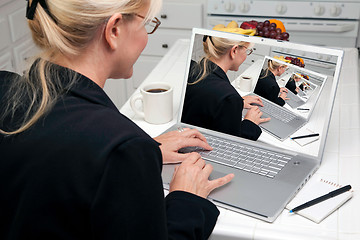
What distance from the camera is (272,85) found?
130 centimetres

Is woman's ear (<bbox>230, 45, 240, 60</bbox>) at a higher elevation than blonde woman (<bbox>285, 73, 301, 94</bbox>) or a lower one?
higher

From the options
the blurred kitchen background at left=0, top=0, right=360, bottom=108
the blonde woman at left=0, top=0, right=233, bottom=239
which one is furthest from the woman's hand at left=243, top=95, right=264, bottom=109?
the blurred kitchen background at left=0, top=0, right=360, bottom=108

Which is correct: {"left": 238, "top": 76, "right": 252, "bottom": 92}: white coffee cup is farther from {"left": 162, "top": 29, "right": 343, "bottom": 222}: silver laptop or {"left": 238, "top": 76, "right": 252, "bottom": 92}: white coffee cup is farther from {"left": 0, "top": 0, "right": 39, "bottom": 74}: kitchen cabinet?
{"left": 0, "top": 0, "right": 39, "bottom": 74}: kitchen cabinet

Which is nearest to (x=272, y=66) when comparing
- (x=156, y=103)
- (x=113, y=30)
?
(x=156, y=103)

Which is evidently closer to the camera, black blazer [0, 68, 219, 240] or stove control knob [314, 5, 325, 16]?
black blazer [0, 68, 219, 240]

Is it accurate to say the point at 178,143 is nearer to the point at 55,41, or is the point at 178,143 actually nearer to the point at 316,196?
the point at 316,196

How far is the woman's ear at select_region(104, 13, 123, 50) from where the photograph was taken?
80 centimetres

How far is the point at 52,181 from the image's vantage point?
694mm

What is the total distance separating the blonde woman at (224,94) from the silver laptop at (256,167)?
22 mm

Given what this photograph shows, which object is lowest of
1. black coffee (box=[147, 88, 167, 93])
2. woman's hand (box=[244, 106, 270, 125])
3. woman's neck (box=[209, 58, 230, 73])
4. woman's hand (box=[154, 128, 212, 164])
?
woman's hand (box=[154, 128, 212, 164])

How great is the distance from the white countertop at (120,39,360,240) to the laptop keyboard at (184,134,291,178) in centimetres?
10

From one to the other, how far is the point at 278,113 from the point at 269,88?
77 millimetres

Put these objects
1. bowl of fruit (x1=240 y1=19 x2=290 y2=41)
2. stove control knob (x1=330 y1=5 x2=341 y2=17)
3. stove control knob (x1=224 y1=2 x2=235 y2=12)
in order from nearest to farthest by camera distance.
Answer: bowl of fruit (x1=240 y1=19 x2=290 y2=41) → stove control knob (x1=330 y1=5 x2=341 y2=17) → stove control knob (x1=224 y1=2 x2=235 y2=12)

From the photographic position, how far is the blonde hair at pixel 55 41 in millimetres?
763
